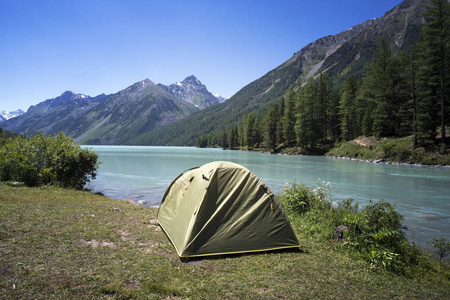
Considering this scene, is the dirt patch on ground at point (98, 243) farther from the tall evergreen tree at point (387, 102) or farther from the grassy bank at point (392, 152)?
the tall evergreen tree at point (387, 102)

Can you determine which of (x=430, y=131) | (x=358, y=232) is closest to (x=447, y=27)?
(x=430, y=131)

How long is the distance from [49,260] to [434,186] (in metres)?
31.1

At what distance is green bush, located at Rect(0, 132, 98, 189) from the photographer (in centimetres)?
1753

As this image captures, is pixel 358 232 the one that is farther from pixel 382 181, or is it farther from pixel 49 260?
pixel 382 181

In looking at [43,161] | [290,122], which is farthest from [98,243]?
[290,122]

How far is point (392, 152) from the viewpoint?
155 ft

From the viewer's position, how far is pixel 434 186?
24.9 meters

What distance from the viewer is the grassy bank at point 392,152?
134 ft

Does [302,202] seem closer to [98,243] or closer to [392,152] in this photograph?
[98,243]

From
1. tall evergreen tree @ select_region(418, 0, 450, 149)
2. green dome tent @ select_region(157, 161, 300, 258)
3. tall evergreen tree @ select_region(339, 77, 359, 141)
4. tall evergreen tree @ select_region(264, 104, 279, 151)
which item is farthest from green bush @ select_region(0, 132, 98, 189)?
tall evergreen tree @ select_region(264, 104, 279, 151)

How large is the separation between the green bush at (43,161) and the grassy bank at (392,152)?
48.9m

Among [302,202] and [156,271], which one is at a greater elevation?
[302,202]

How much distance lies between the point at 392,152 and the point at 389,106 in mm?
11980

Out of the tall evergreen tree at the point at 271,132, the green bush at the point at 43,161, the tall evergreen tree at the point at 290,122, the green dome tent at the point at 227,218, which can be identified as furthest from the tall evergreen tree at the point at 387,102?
the green bush at the point at 43,161
